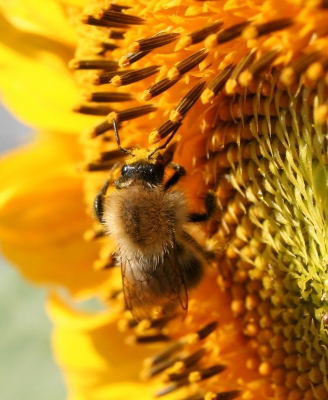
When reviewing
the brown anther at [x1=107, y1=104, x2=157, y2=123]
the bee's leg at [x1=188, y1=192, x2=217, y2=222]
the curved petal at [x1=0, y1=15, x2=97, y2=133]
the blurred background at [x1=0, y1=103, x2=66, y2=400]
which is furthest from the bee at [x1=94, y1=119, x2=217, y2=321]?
the blurred background at [x1=0, y1=103, x2=66, y2=400]

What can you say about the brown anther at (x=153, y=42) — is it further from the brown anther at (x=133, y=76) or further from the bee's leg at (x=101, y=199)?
the bee's leg at (x=101, y=199)

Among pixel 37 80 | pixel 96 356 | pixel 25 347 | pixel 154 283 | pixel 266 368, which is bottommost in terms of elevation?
pixel 266 368

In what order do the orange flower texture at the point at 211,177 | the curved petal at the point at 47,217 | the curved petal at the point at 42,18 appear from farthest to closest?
the curved petal at the point at 47,217 < the curved petal at the point at 42,18 < the orange flower texture at the point at 211,177

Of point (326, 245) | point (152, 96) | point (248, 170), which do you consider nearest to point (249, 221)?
point (248, 170)

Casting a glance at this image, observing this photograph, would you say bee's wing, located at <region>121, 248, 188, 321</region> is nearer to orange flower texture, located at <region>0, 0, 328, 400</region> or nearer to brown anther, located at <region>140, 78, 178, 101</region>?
orange flower texture, located at <region>0, 0, 328, 400</region>

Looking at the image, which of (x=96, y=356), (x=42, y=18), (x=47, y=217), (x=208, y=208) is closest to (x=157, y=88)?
(x=208, y=208)

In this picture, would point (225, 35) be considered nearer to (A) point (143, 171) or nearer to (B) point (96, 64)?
(A) point (143, 171)

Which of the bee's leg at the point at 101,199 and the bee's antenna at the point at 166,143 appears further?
the bee's leg at the point at 101,199

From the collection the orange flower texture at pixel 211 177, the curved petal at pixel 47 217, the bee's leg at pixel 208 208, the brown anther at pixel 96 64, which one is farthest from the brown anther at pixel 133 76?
the curved petal at pixel 47 217
